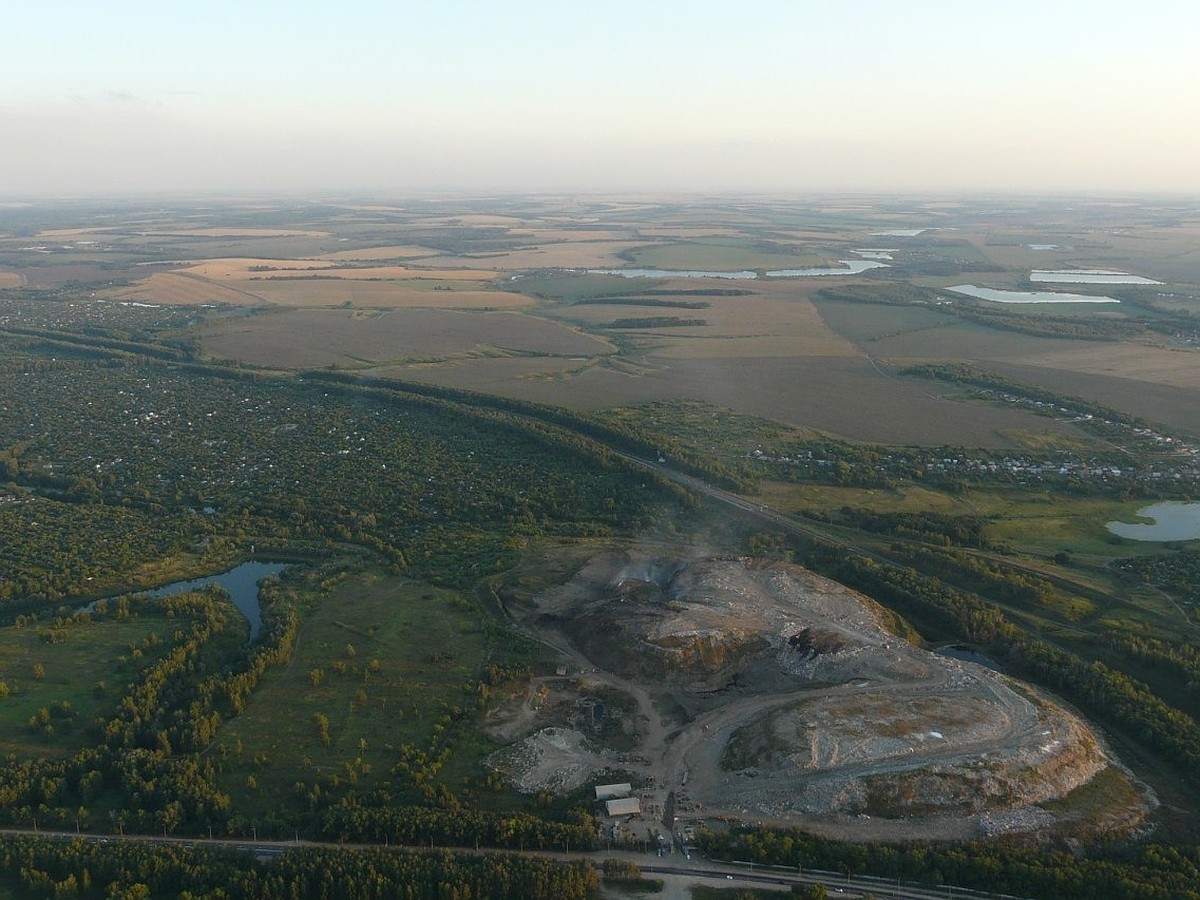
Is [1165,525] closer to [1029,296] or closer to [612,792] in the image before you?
[612,792]

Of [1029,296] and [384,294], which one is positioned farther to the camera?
[1029,296]

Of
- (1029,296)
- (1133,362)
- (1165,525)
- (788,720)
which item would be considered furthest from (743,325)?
(788,720)

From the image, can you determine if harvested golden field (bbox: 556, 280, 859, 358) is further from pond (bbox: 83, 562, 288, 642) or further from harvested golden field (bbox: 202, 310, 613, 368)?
pond (bbox: 83, 562, 288, 642)

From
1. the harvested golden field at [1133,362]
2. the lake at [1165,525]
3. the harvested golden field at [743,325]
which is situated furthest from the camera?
the harvested golden field at [743,325]

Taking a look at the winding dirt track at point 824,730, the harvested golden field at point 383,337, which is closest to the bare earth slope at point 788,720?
the winding dirt track at point 824,730

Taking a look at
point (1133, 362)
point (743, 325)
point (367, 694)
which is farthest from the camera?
point (743, 325)

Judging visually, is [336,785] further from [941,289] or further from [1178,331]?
[941,289]

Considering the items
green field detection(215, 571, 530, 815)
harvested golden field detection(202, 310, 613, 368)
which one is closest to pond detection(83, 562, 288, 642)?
green field detection(215, 571, 530, 815)

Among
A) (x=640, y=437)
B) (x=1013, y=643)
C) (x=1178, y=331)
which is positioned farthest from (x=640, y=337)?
(x=1013, y=643)

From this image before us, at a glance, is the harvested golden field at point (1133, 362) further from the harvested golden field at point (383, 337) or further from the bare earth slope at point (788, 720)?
the bare earth slope at point (788, 720)
